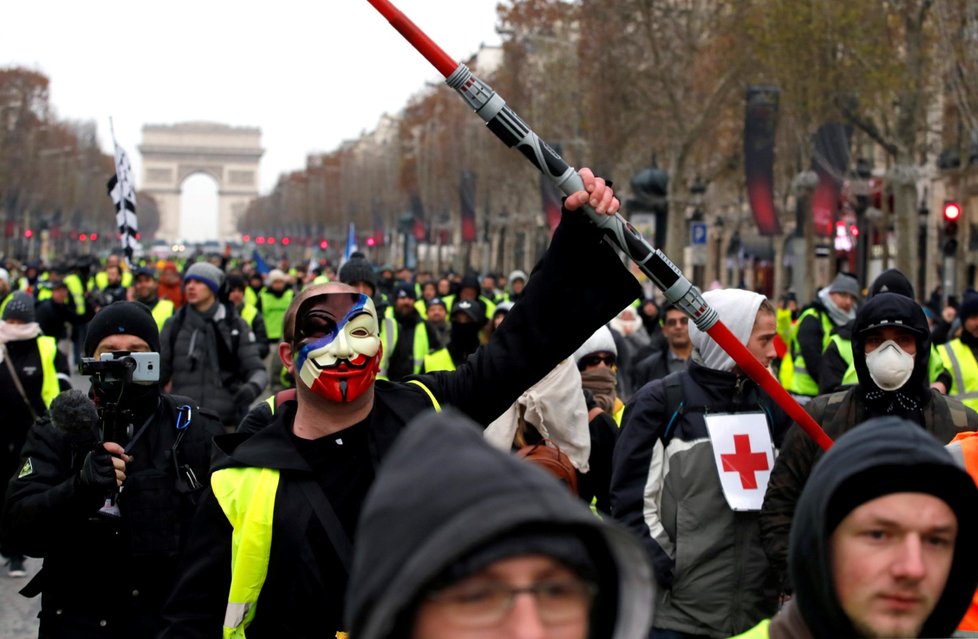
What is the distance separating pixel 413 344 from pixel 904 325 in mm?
7338

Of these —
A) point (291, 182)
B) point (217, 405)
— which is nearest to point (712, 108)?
point (217, 405)

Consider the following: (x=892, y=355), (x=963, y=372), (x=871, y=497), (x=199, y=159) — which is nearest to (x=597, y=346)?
(x=963, y=372)

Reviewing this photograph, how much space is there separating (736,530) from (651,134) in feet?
111

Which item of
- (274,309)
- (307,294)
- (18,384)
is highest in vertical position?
(307,294)

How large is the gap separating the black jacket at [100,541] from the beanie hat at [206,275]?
4.35 meters

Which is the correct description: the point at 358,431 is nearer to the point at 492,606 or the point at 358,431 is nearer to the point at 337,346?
the point at 337,346

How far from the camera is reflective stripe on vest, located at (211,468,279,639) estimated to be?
3549 mm

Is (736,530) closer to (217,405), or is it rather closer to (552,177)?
(552,177)

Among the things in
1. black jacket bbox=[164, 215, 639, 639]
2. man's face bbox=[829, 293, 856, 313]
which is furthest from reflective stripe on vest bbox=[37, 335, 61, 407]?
black jacket bbox=[164, 215, 639, 639]

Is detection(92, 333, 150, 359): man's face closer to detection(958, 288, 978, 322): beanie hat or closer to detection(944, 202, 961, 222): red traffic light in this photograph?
detection(958, 288, 978, 322): beanie hat

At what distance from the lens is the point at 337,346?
374 cm

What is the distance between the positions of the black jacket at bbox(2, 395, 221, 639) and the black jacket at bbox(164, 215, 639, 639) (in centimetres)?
110

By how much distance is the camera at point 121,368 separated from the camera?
479 cm

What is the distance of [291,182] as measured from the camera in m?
148
